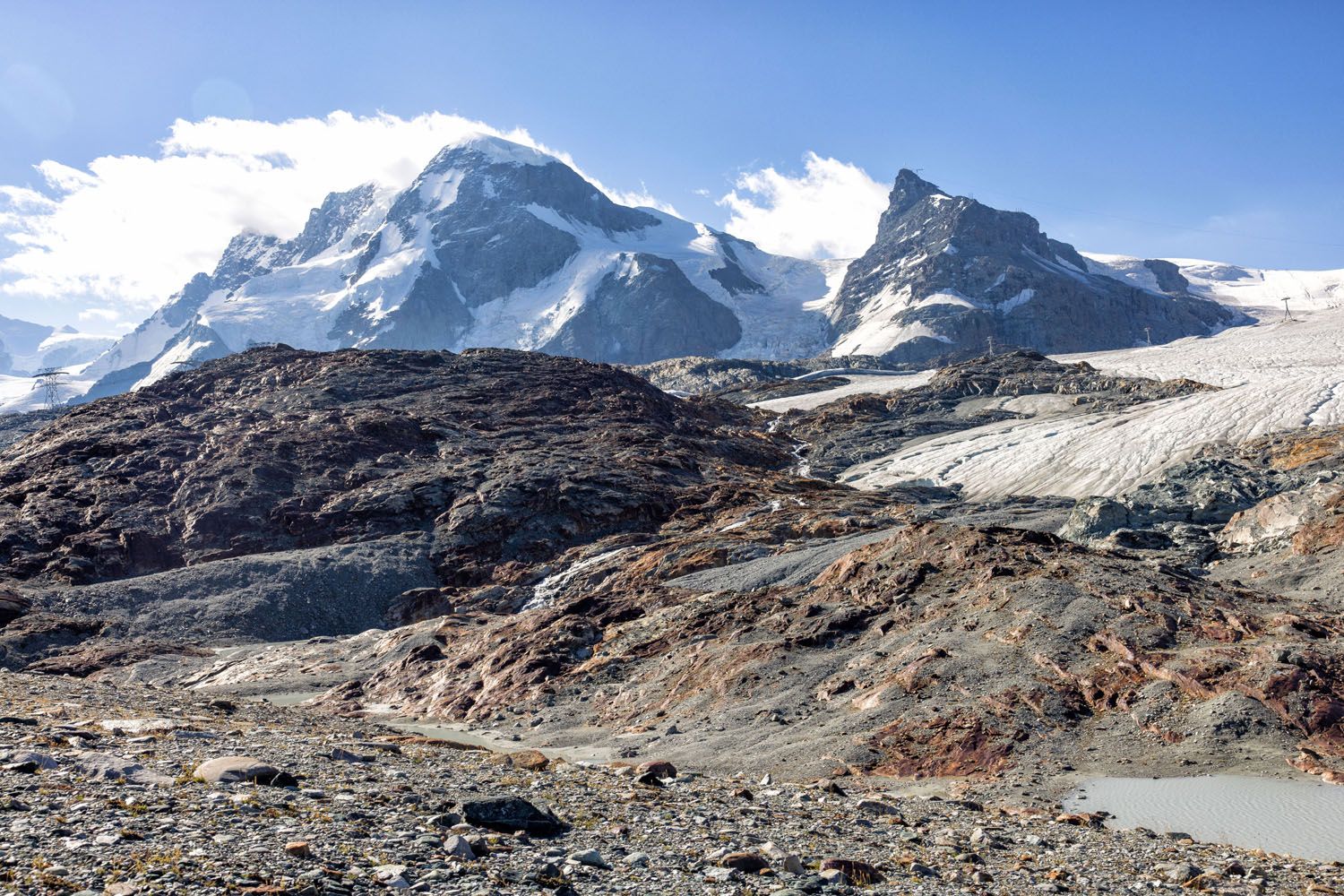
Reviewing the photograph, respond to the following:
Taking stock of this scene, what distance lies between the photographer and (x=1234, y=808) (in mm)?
19562

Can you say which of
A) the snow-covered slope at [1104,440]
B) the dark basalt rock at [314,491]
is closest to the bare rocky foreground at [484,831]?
the dark basalt rock at [314,491]

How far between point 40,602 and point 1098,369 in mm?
144345

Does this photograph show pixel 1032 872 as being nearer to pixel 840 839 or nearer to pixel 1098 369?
pixel 840 839

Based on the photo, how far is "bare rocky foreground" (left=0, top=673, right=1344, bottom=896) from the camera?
459 inches

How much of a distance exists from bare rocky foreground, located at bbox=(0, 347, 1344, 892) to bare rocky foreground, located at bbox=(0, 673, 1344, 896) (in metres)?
0.26

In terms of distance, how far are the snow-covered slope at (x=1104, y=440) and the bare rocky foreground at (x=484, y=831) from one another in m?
68.2

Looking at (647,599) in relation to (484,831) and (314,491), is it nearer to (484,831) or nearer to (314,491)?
(484,831)

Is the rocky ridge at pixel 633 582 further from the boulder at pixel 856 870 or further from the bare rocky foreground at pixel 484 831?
the boulder at pixel 856 870

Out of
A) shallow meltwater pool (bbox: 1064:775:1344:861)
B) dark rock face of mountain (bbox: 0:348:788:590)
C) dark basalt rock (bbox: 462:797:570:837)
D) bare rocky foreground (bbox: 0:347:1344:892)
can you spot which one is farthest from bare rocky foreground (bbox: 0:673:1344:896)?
dark rock face of mountain (bbox: 0:348:788:590)

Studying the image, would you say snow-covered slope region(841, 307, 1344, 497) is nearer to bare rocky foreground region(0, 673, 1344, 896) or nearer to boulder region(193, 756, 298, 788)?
bare rocky foreground region(0, 673, 1344, 896)

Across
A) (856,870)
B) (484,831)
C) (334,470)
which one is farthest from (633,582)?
(856,870)

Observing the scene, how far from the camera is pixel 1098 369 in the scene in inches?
6216

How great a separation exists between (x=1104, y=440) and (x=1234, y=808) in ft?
258

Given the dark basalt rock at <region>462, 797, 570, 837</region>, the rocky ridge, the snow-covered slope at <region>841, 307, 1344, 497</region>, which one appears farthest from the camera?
the snow-covered slope at <region>841, 307, 1344, 497</region>
